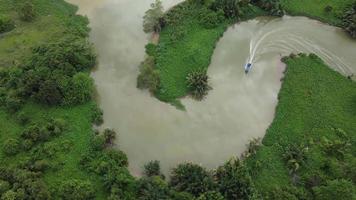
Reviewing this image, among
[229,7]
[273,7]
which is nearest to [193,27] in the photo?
[229,7]

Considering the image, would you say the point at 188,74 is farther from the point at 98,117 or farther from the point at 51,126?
the point at 51,126

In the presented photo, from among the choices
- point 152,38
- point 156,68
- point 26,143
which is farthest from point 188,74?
point 26,143

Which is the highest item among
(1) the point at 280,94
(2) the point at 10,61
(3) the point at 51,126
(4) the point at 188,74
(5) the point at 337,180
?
(2) the point at 10,61

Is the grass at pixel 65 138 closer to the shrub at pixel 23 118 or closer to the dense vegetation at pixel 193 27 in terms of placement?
the shrub at pixel 23 118

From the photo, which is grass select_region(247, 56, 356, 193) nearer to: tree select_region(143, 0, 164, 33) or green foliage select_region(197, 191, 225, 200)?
green foliage select_region(197, 191, 225, 200)

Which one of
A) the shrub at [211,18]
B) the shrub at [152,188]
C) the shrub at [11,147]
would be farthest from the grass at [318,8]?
the shrub at [11,147]
